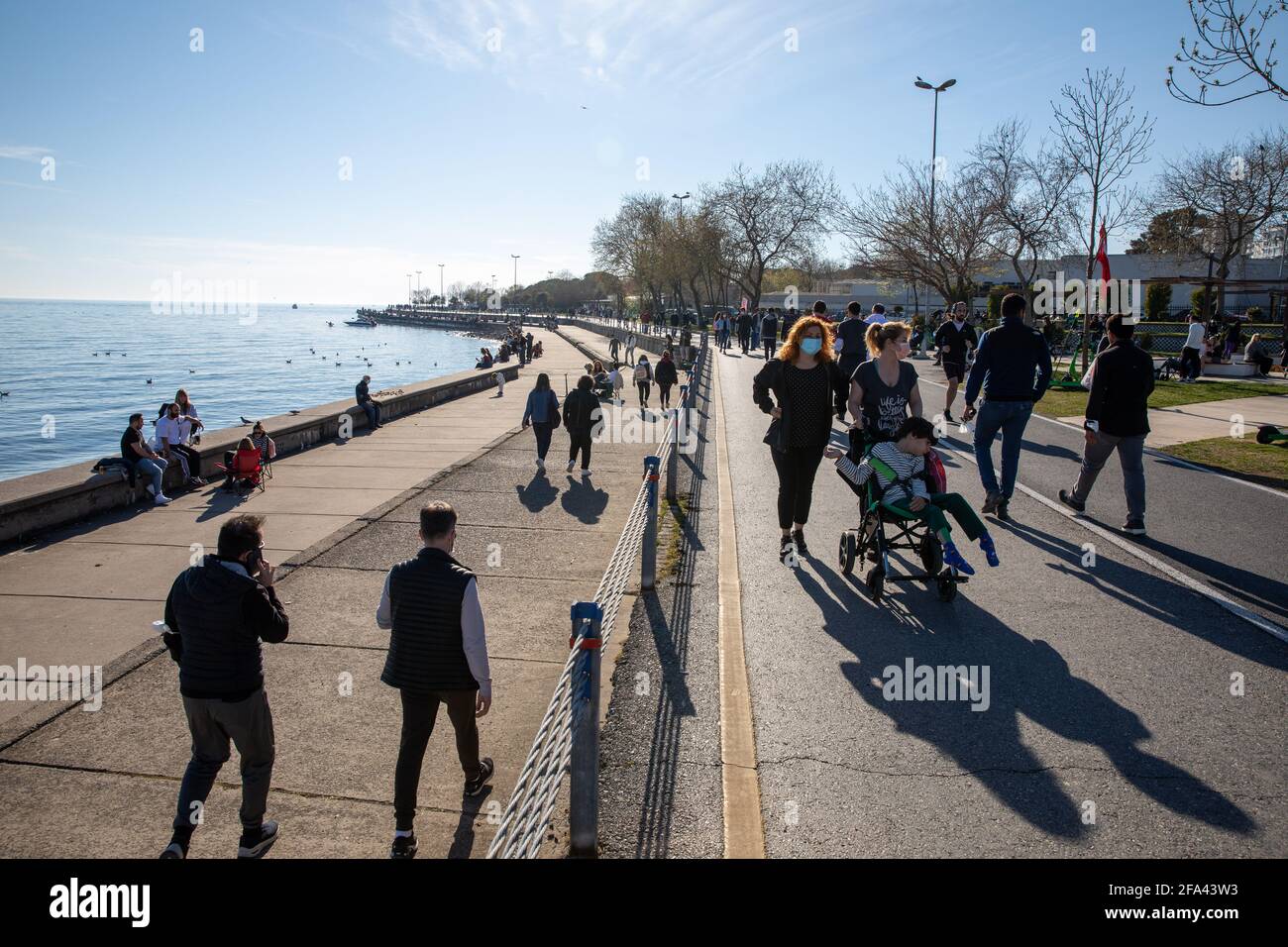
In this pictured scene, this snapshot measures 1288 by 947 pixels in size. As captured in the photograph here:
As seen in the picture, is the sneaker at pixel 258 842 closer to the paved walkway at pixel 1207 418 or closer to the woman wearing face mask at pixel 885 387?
the woman wearing face mask at pixel 885 387

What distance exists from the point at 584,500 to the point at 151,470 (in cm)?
634

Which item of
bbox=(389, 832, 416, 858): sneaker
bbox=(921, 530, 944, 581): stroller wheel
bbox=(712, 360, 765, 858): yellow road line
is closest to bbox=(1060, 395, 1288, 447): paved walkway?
bbox=(921, 530, 944, 581): stroller wheel

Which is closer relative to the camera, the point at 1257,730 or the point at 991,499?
the point at 1257,730

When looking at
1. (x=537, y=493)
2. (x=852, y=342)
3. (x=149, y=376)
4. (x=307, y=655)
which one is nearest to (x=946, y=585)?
(x=307, y=655)

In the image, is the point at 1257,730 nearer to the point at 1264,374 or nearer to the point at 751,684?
the point at 751,684

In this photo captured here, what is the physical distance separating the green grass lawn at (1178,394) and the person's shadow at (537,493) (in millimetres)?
10761

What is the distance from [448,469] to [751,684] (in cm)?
951

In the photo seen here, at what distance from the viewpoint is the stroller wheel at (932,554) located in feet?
20.7

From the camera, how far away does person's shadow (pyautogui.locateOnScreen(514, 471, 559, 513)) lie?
1110 centimetres

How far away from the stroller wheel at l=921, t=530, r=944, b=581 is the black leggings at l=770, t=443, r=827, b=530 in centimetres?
125

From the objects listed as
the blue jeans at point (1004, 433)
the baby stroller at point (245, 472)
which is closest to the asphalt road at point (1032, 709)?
the blue jeans at point (1004, 433)

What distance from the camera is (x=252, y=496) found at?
12.2 meters
